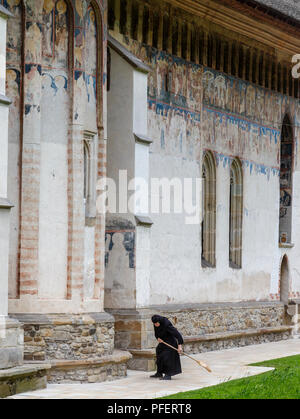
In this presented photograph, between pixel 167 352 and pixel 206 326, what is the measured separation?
18.0ft

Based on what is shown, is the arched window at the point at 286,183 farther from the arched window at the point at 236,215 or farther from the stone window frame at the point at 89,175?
the stone window frame at the point at 89,175

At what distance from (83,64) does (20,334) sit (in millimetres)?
4807

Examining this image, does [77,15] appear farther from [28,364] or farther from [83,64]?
[28,364]

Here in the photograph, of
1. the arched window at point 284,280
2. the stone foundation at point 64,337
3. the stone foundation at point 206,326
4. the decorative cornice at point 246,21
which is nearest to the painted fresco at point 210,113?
the decorative cornice at point 246,21

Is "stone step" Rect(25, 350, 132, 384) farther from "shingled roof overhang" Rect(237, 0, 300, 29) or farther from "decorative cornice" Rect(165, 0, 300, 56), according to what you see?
"shingled roof overhang" Rect(237, 0, 300, 29)

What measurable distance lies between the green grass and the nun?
1.49 metres

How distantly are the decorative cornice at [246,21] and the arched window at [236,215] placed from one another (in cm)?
317

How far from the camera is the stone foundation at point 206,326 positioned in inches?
757

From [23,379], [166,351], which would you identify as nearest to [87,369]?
[166,351]

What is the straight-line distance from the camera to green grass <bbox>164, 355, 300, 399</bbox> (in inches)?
557

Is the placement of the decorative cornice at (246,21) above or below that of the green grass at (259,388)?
above

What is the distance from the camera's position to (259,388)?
1487 cm

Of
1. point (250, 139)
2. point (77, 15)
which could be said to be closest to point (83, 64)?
point (77, 15)

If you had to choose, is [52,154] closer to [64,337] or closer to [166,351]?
[64,337]
